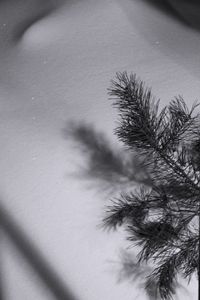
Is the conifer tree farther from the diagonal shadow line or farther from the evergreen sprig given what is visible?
the diagonal shadow line

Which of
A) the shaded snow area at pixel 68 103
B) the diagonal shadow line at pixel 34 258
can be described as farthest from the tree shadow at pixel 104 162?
the diagonal shadow line at pixel 34 258

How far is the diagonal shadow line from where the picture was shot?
2.53 feet

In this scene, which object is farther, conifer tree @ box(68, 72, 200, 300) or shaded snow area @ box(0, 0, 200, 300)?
shaded snow area @ box(0, 0, 200, 300)

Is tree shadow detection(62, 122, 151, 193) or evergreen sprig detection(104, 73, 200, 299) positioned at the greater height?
tree shadow detection(62, 122, 151, 193)

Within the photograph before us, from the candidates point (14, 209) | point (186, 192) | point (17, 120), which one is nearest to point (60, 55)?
point (17, 120)

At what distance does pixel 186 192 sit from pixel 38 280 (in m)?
0.29

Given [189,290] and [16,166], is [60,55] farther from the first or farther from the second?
[189,290]

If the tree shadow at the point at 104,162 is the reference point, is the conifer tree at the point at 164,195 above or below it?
below

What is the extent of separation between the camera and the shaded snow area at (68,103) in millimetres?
789

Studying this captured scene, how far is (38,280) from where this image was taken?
2.58 ft

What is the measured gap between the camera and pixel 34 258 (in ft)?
2.62

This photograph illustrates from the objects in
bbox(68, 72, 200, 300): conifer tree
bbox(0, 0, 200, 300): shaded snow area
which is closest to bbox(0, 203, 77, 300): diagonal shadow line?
bbox(0, 0, 200, 300): shaded snow area

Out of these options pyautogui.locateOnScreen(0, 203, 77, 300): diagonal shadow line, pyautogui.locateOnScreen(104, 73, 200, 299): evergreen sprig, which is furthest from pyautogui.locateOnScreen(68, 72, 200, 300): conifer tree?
pyautogui.locateOnScreen(0, 203, 77, 300): diagonal shadow line

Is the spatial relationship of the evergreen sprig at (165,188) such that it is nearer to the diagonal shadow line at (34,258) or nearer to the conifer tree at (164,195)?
the conifer tree at (164,195)
